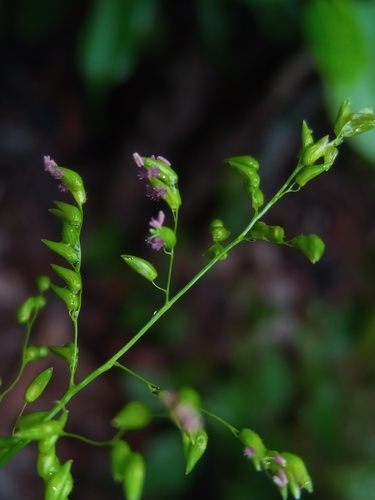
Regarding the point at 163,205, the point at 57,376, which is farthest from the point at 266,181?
the point at 57,376

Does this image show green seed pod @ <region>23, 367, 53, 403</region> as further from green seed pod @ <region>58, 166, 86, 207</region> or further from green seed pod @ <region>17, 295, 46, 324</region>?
green seed pod @ <region>58, 166, 86, 207</region>

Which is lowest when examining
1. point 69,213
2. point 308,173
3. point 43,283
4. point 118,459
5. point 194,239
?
point 194,239

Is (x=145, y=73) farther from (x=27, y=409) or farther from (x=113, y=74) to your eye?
(x=27, y=409)

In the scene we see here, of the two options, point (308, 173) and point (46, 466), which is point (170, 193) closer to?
point (308, 173)

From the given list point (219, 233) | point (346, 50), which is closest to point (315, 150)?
point (219, 233)

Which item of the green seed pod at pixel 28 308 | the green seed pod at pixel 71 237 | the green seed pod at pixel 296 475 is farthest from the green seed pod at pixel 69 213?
the green seed pod at pixel 296 475
